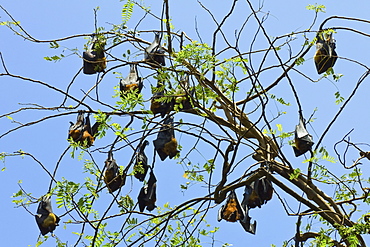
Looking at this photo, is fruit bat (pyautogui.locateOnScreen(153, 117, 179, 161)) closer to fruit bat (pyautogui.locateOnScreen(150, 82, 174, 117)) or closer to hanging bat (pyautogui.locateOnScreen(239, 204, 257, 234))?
fruit bat (pyautogui.locateOnScreen(150, 82, 174, 117))

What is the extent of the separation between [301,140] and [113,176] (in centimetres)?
168

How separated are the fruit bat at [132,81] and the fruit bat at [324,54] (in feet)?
5.45

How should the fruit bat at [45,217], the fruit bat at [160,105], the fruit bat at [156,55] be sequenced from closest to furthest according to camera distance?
1. the fruit bat at [160,105]
2. the fruit bat at [156,55]
3. the fruit bat at [45,217]

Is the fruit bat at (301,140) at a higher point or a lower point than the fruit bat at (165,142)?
lower

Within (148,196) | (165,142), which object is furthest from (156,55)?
(148,196)

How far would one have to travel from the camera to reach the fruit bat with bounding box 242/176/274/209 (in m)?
5.77

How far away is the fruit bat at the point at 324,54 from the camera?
6.02 meters

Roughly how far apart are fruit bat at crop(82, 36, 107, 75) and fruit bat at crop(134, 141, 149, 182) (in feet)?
2.67

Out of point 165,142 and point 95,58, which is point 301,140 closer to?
point 165,142

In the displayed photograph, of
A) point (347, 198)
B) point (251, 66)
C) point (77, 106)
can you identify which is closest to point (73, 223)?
point (77, 106)

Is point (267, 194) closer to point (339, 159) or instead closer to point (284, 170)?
point (284, 170)

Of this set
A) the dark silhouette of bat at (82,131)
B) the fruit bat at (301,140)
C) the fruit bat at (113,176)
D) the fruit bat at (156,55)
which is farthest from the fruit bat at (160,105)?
the fruit bat at (301,140)

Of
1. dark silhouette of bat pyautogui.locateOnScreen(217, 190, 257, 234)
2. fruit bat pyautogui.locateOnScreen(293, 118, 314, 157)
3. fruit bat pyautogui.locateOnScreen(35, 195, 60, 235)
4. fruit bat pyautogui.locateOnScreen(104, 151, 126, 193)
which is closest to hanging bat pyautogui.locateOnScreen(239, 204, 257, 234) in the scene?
dark silhouette of bat pyautogui.locateOnScreen(217, 190, 257, 234)

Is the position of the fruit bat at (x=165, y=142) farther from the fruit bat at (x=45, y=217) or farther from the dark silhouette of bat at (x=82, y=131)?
the fruit bat at (x=45, y=217)
